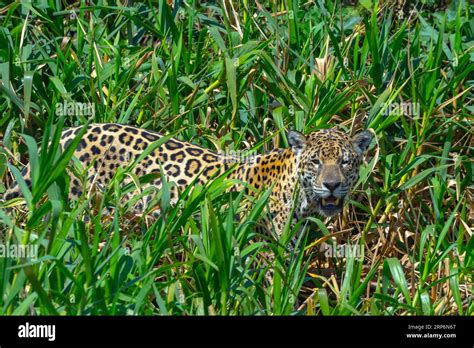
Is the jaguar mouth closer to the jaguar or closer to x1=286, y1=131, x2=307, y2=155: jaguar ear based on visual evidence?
Answer: the jaguar

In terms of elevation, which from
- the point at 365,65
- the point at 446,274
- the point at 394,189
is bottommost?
the point at 446,274

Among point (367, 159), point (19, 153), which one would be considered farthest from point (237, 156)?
point (19, 153)

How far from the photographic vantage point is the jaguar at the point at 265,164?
277 inches

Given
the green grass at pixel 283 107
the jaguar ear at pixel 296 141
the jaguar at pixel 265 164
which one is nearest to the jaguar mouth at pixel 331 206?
the jaguar at pixel 265 164

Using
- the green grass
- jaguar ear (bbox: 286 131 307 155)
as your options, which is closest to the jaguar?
jaguar ear (bbox: 286 131 307 155)

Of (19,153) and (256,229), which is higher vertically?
(19,153)

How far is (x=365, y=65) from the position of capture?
26.9ft

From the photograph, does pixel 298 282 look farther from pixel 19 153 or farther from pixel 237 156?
pixel 19 153

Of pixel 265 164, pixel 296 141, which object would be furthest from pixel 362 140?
pixel 265 164

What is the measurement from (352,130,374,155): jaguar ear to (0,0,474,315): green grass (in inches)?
6.7

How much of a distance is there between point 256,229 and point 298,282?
1.23 metres

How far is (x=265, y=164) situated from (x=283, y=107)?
1.38 ft

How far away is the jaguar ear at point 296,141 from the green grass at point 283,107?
0.90 ft

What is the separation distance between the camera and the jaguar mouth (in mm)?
7043
